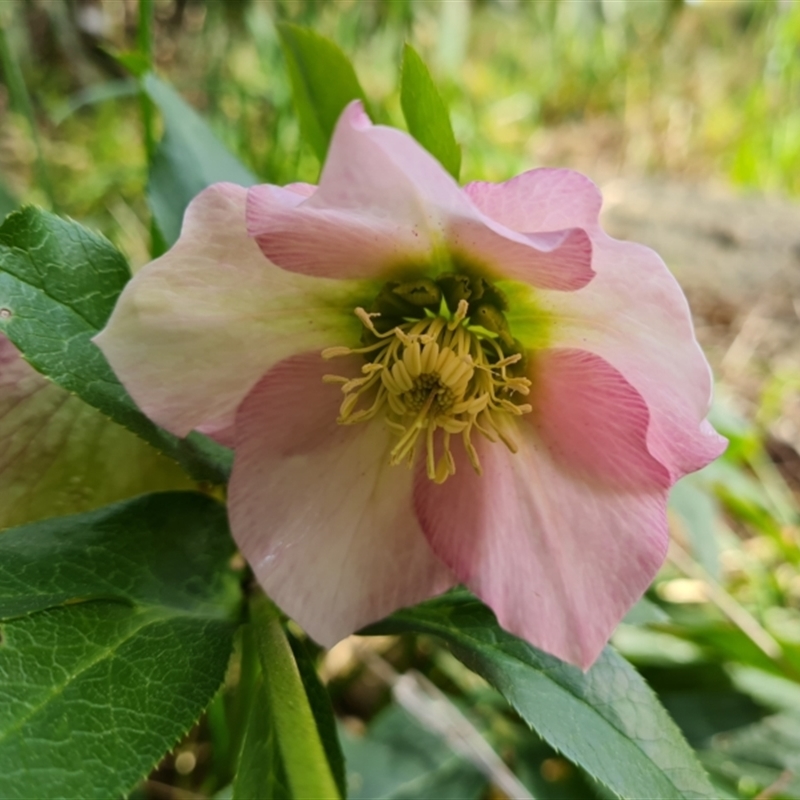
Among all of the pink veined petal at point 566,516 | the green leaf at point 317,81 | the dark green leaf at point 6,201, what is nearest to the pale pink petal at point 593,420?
the pink veined petal at point 566,516

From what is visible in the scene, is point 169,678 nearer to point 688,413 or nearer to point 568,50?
point 688,413

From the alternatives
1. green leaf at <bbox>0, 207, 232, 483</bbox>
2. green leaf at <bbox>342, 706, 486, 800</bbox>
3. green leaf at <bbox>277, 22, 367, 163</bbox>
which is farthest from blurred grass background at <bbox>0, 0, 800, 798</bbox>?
green leaf at <bbox>0, 207, 232, 483</bbox>

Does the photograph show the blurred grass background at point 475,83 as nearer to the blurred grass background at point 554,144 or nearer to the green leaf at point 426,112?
the blurred grass background at point 554,144

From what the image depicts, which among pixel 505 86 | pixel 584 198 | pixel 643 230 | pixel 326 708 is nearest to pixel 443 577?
pixel 326 708

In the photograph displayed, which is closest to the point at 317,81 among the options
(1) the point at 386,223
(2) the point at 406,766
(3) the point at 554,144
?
(1) the point at 386,223

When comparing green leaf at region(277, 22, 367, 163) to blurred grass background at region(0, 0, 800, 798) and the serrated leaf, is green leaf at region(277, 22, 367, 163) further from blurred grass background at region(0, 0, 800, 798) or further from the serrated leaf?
the serrated leaf

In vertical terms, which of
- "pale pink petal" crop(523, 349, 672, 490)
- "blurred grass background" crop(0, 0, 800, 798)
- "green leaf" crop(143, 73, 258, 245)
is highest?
"green leaf" crop(143, 73, 258, 245)
